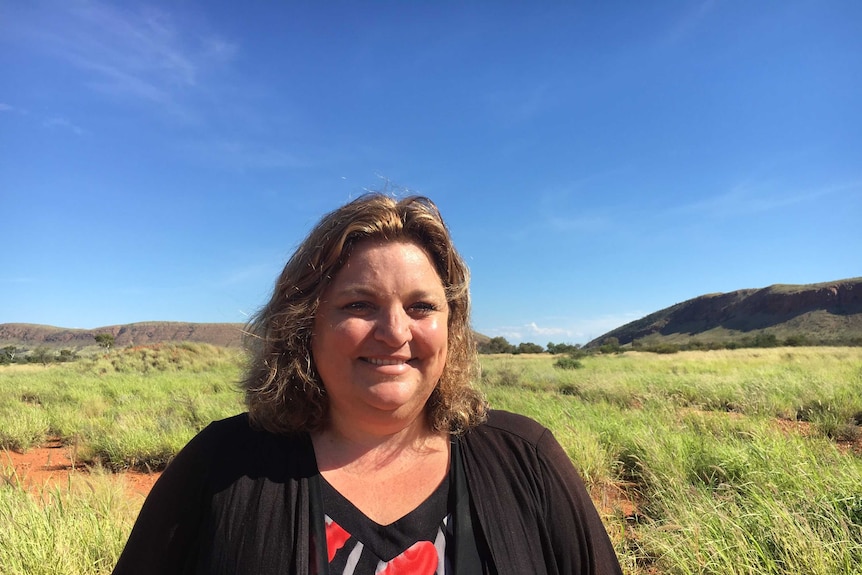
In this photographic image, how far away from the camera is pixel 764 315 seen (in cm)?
8069

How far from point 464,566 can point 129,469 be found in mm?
6669

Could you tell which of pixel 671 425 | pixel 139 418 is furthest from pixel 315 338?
pixel 139 418

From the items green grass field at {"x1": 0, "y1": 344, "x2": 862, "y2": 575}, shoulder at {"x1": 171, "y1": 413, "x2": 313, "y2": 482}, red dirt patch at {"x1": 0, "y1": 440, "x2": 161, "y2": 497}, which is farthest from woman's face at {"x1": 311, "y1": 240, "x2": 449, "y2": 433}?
red dirt patch at {"x1": 0, "y1": 440, "x2": 161, "y2": 497}

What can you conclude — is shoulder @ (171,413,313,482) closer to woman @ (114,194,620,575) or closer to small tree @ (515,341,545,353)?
woman @ (114,194,620,575)

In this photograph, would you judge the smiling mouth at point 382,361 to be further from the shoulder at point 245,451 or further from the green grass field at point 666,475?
the green grass field at point 666,475

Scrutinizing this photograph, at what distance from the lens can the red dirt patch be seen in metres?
5.39

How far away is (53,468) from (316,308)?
700cm

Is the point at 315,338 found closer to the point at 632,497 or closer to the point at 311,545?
the point at 311,545

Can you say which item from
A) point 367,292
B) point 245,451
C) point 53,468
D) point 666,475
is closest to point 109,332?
point 53,468

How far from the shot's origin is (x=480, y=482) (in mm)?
1541

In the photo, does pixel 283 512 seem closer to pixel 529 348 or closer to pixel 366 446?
pixel 366 446

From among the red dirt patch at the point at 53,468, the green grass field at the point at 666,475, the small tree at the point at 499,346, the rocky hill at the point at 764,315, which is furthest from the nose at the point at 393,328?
the rocky hill at the point at 764,315

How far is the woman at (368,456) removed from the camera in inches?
54.7

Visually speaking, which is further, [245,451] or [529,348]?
[529,348]
